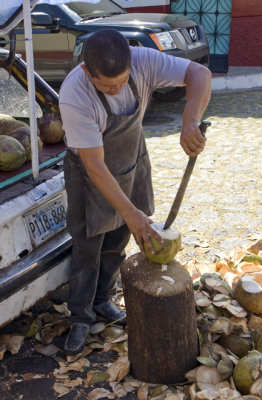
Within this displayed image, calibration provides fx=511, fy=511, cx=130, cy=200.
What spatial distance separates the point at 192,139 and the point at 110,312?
1.44 m

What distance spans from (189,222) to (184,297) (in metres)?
2.05

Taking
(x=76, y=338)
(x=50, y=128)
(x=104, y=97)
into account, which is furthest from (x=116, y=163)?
(x=76, y=338)

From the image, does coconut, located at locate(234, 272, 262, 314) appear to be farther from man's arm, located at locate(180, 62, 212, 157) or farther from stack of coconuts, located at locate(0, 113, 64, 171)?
stack of coconuts, located at locate(0, 113, 64, 171)

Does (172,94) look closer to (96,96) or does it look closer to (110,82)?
(96,96)

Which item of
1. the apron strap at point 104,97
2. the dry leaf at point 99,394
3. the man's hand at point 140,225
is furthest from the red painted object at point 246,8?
the dry leaf at point 99,394

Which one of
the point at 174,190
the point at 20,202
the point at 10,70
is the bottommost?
the point at 174,190

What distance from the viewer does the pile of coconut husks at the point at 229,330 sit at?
247 cm

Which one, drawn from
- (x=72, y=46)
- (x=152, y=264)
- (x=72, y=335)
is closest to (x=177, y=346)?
(x=152, y=264)

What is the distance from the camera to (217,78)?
1026 centimetres

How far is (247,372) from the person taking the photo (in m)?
2.46

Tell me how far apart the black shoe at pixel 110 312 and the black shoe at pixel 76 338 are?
0.21m

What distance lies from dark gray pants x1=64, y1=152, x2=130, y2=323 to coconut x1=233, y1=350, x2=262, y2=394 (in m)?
0.98

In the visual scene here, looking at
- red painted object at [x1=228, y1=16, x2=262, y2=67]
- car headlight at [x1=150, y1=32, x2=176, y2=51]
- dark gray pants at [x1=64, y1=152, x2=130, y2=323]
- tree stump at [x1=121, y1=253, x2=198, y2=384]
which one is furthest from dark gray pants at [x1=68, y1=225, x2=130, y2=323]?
red painted object at [x1=228, y1=16, x2=262, y2=67]

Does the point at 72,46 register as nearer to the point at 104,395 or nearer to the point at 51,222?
the point at 51,222
